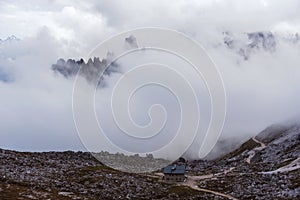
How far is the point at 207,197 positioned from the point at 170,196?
32.6ft

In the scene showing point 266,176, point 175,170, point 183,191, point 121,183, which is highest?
point 175,170

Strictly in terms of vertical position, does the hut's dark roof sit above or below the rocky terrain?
above

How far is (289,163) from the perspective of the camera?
506 feet

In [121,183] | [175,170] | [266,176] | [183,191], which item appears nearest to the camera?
[183,191]

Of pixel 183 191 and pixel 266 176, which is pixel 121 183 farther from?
pixel 266 176

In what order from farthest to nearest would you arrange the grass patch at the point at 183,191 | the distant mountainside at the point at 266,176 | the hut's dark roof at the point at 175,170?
the hut's dark roof at the point at 175,170, the grass patch at the point at 183,191, the distant mountainside at the point at 266,176

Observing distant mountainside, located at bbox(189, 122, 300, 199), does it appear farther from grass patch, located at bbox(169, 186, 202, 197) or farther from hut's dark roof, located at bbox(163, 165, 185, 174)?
hut's dark roof, located at bbox(163, 165, 185, 174)

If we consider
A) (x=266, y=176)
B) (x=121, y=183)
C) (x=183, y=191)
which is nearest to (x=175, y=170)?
(x=121, y=183)

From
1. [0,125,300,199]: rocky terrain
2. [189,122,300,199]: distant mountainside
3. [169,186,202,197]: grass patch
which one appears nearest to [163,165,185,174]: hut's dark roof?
[0,125,300,199]: rocky terrain

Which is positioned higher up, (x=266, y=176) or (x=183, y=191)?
(x=266, y=176)

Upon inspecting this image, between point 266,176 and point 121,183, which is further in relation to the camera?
point 266,176

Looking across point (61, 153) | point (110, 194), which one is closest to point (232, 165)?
point (61, 153)

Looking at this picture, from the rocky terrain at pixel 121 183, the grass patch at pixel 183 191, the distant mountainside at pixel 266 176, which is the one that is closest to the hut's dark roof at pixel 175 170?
the rocky terrain at pixel 121 183

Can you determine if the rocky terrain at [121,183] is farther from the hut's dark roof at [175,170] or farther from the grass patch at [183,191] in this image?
the hut's dark roof at [175,170]
